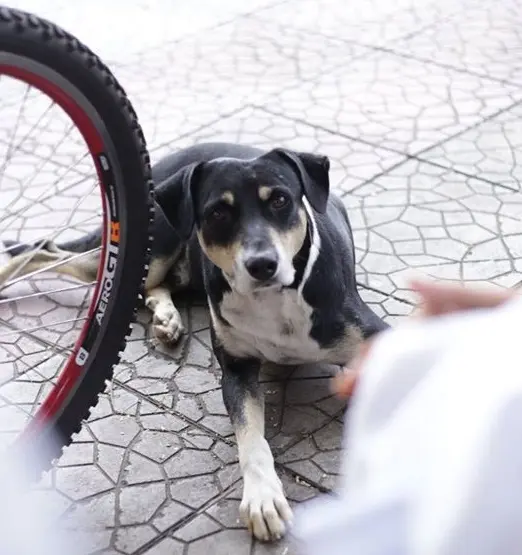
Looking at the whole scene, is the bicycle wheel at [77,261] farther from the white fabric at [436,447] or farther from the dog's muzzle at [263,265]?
the white fabric at [436,447]

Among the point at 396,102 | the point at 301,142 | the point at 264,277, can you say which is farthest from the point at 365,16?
the point at 264,277

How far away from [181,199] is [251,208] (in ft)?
0.74

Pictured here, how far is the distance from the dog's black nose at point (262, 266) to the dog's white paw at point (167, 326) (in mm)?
679

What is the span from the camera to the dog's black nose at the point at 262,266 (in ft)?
6.75

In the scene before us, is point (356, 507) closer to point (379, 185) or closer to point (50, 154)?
point (379, 185)

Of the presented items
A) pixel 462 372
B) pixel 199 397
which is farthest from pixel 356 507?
pixel 199 397

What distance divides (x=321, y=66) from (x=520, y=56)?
1.04 metres

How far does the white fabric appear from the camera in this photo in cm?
59

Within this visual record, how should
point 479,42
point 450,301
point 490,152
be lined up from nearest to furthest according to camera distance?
point 450,301 < point 490,152 < point 479,42

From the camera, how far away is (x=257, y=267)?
206 centimetres

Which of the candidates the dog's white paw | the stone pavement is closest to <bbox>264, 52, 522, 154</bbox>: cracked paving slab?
the stone pavement

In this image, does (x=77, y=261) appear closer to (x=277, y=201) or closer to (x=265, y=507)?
(x=277, y=201)

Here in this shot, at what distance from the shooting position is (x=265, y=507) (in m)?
1.99

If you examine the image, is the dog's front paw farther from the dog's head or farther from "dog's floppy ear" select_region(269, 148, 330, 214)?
"dog's floppy ear" select_region(269, 148, 330, 214)
